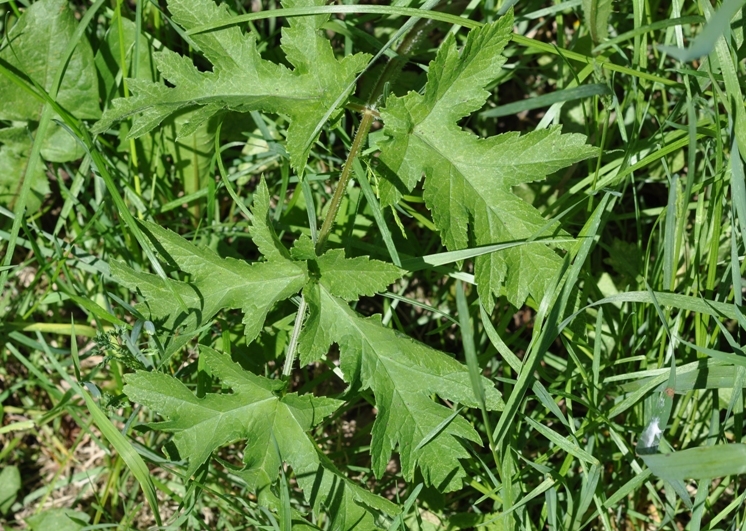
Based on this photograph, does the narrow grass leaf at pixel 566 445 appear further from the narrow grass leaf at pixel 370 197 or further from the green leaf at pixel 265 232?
the green leaf at pixel 265 232

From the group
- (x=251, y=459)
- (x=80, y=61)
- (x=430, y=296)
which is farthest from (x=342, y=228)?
(x=80, y=61)

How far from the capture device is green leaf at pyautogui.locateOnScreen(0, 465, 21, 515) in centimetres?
317

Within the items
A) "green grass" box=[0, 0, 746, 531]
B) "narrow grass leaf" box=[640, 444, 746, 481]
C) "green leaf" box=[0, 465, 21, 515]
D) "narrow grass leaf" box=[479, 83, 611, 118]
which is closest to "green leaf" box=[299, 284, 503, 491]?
"green grass" box=[0, 0, 746, 531]

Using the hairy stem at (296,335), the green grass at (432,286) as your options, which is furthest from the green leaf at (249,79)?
the hairy stem at (296,335)

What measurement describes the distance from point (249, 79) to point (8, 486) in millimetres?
2159

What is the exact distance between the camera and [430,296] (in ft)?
10.6

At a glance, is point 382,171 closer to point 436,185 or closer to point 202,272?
point 436,185

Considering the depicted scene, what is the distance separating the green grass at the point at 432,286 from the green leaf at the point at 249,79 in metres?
0.10

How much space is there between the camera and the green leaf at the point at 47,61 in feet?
9.42

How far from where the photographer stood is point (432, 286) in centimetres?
316

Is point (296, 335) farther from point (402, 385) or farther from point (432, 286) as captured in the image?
point (432, 286)

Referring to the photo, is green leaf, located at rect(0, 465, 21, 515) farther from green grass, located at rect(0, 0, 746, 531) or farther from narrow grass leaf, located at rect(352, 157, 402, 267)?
narrow grass leaf, located at rect(352, 157, 402, 267)

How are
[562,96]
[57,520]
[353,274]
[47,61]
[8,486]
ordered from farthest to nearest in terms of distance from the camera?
[8,486]
[57,520]
[47,61]
[562,96]
[353,274]

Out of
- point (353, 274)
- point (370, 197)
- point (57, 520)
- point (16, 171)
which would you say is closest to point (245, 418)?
point (353, 274)
